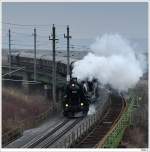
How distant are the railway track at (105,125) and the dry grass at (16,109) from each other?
3.96 meters

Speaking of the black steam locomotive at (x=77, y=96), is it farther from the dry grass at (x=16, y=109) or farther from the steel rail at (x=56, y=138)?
the dry grass at (x=16, y=109)

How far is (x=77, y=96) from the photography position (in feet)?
93.7

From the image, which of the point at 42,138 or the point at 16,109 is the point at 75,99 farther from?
the point at 42,138

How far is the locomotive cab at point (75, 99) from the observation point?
92.6ft

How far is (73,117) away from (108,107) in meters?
4.76

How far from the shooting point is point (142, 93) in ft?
111

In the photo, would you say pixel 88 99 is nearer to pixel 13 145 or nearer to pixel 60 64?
pixel 13 145

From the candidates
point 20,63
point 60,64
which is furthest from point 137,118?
point 20,63

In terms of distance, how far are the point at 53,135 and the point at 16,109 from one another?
2703mm

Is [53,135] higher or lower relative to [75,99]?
lower

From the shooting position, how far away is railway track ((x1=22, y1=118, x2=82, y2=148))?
22538 mm

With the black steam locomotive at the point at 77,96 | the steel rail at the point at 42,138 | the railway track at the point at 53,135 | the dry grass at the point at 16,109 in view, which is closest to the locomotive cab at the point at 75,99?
the black steam locomotive at the point at 77,96

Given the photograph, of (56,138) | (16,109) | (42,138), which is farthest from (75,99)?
(42,138)

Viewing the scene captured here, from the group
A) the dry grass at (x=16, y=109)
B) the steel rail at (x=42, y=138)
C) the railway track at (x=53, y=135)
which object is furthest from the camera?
the dry grass at (x=16, y=109)
